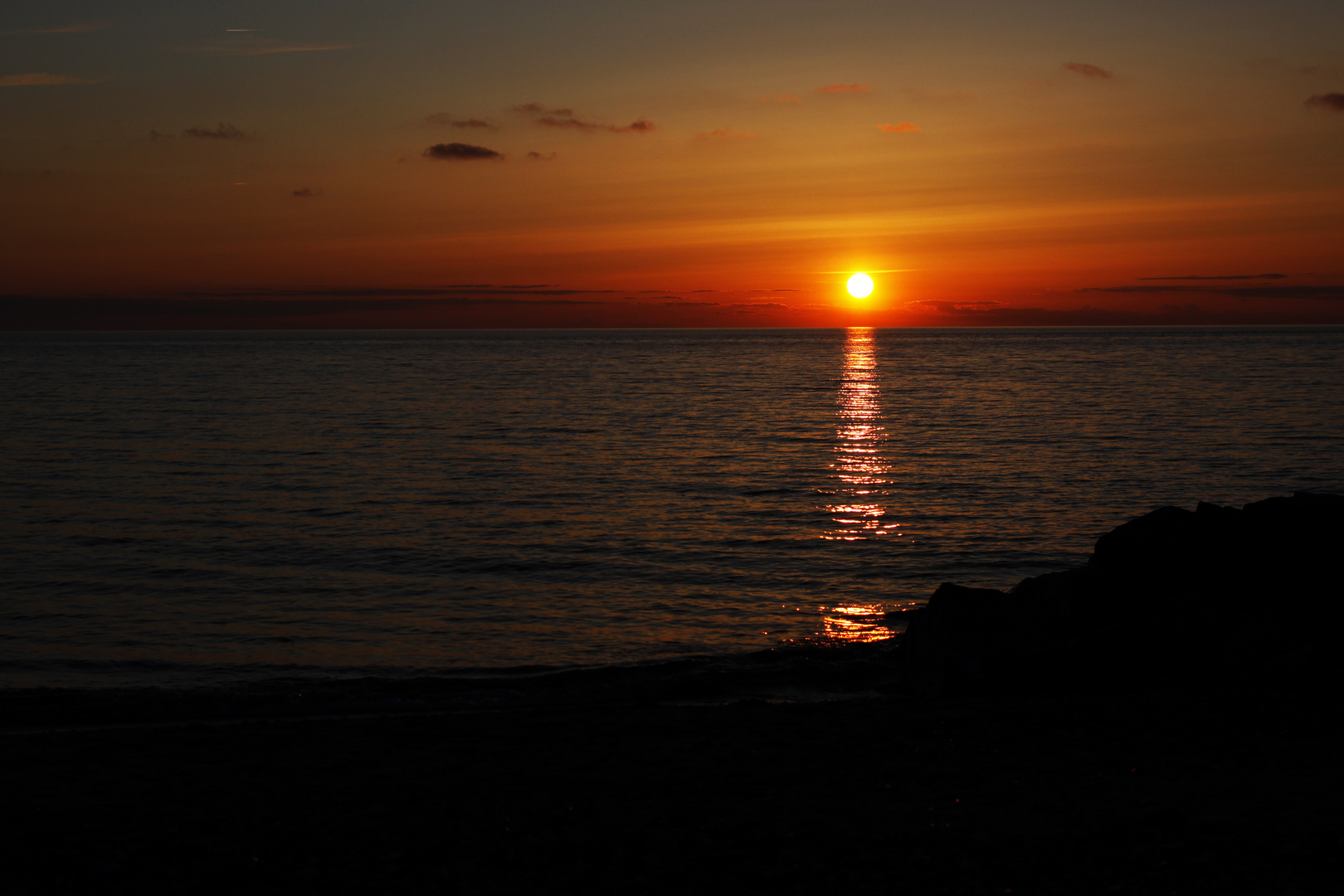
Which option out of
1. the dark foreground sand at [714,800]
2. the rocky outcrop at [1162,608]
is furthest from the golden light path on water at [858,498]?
the dark foreground sand at [714,800]

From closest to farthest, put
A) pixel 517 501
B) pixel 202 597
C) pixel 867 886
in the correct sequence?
pixel 867 886 < pixel 202 597 < pixel 517 501

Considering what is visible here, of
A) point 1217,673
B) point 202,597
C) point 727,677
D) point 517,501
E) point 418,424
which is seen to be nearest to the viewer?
point 1217,673

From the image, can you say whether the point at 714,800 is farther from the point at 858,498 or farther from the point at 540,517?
the point at 858,498

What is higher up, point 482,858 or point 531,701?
point 482,858

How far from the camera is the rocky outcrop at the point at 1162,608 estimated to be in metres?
12.6

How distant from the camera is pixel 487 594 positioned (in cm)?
1889

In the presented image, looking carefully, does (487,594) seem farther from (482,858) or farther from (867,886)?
(867,886)

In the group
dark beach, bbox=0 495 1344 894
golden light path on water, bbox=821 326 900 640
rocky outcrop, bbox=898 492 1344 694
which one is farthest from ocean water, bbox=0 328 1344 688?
dark beach, bbox=0 495 1344 894

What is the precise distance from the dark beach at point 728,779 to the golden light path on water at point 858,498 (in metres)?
3.01

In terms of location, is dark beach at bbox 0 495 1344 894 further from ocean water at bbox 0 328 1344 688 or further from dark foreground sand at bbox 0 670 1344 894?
ocean water at bbox 0 328 1344 688

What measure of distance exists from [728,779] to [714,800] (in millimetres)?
638

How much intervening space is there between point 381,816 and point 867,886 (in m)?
4.07

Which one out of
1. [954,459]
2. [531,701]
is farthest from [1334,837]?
[954,459]

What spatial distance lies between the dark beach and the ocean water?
5.67 ft
